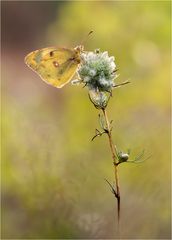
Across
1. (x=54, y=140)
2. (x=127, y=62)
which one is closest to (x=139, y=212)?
(x=54, y=140)

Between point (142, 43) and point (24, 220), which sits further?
point (142, 43)

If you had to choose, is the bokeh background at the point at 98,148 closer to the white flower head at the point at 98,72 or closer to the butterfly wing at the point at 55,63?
the butterfly wing at the point at 55,63

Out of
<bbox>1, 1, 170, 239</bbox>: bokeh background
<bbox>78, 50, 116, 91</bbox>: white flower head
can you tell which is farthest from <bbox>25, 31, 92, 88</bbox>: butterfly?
<bbox>1, 1, 170, 239</bbox>: bokeh background

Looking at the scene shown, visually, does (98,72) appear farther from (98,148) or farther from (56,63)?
(98,148)

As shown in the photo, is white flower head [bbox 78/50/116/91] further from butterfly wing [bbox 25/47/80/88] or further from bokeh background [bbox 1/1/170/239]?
bokeh background [bbox 1/1/170/239]

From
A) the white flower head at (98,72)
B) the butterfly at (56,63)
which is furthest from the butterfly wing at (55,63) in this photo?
the white flower head at (98,72)

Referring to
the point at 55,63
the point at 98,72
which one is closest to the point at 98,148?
the point at 55,63

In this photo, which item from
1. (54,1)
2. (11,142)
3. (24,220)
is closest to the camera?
(24,220)

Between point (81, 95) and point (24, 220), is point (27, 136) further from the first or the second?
point (81, 95)

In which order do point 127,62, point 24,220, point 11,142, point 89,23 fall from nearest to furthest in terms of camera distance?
point 24,220 → point 11,142 → point 127,62 → point 89,23
